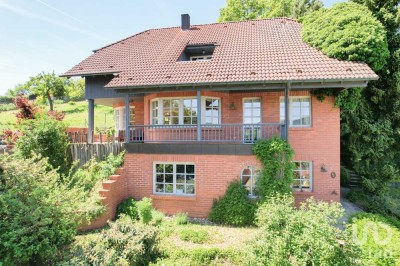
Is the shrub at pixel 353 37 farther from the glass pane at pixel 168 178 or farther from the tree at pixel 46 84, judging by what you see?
the tree at pixel 46 84

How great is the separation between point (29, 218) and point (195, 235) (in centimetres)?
519

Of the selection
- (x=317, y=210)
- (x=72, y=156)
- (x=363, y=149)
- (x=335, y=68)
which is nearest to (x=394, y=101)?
(x=363, y=149)

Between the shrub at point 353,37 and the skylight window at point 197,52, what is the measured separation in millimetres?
5762

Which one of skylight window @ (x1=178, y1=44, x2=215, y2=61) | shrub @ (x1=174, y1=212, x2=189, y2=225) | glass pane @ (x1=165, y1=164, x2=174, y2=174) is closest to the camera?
shrub @ (x1=174, y1=212, x2=189, y2=225)

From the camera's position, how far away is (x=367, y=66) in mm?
10641

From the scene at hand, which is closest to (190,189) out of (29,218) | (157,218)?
(157,218)

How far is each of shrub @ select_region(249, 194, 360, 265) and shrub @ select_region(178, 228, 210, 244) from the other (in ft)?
8.86

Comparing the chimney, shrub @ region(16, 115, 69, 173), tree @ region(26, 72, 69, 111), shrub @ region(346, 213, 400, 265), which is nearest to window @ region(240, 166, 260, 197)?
shrub @ region(346, 213, 400, 265)

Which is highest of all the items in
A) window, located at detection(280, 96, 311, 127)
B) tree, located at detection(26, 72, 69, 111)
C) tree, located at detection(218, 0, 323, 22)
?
tree, located at detection(218, 0, 323, 22)

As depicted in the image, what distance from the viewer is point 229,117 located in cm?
1307

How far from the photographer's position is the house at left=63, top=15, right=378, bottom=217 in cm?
1091

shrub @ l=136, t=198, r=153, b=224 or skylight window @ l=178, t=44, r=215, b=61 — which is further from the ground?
skylight window @ l=178, t=44, r=215, b=61

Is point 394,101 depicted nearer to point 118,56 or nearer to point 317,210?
point 317,210

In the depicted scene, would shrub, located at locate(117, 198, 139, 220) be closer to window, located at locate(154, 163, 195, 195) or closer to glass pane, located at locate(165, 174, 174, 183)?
window, located at locate(154, 163, 195, 195)
